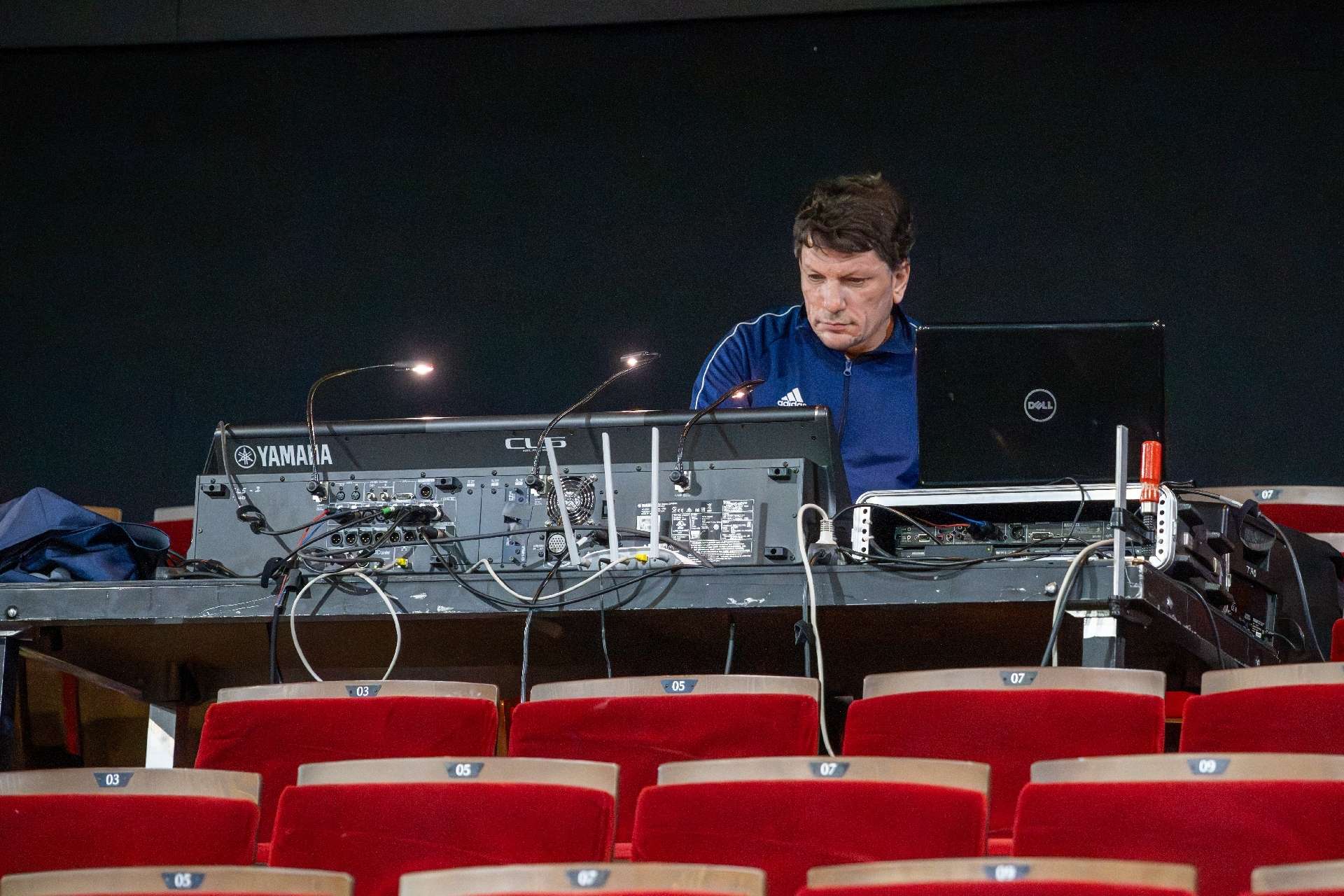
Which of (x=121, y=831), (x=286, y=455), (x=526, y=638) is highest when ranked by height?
(x=286, y=455)

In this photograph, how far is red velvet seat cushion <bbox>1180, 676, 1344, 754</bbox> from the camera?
1708 millimetres

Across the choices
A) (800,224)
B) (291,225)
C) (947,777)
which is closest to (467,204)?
(291,225)

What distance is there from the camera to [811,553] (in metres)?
2.05

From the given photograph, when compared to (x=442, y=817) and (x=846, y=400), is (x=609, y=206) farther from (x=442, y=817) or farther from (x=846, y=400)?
(x=442, y=817)

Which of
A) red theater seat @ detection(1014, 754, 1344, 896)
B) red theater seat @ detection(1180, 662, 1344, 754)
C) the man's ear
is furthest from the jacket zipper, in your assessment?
red theater seat @ detection(1014, 754, 1344, 896)

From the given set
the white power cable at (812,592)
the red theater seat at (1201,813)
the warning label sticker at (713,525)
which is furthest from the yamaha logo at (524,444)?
the red theater seat at (1201,813)

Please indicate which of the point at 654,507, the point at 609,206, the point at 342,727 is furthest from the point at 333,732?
the point at 609,206

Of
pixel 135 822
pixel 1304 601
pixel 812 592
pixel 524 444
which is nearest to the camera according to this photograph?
pixel 135 822

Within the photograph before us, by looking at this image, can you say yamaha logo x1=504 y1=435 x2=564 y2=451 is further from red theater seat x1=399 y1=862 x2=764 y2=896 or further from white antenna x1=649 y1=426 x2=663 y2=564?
Result: red theater seat x1=399 y1=862 x2=764 y2=896

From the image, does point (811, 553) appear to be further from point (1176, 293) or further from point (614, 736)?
point (1176, 293)

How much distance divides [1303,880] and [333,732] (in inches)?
46.3

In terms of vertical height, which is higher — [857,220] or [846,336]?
[857,220]

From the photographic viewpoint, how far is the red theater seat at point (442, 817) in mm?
1516

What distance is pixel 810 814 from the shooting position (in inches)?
58.6
